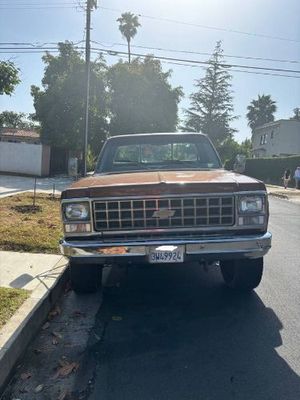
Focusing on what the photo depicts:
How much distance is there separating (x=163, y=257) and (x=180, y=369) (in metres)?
1.07

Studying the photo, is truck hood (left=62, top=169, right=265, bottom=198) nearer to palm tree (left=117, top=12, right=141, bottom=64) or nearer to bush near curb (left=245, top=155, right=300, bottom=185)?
bush near curb (left=245, top=155, right=300, bottom=185)

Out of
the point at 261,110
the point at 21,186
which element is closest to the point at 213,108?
the point at 261,110

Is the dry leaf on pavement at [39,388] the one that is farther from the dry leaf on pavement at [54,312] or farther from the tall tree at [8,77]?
the tall tree at [8,77]

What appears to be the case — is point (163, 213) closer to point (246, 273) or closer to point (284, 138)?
point (246, 273)

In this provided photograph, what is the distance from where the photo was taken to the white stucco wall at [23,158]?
25328 millimetres

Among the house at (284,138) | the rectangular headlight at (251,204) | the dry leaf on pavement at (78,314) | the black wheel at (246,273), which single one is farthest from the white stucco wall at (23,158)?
the house at (284,138)

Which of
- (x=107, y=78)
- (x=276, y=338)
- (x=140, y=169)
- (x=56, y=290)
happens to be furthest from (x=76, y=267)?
(x=107, y=78)

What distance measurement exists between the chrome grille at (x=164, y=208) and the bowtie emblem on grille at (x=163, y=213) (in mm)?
19

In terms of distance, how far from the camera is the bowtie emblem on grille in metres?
4.23

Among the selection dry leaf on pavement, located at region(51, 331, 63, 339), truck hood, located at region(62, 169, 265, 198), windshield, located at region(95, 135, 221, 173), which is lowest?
dry leaf on pavement, located at region(51, 331, 63, 339)

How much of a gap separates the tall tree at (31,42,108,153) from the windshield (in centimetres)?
2292

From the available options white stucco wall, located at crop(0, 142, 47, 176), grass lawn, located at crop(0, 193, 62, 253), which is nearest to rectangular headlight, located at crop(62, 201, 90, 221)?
grass lawn, located at crop(0, 193, 62, 253)

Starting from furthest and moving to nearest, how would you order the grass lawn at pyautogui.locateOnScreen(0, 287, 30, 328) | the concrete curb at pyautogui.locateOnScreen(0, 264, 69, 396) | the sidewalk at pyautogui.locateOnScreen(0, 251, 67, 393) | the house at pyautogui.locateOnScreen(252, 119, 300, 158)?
1. the house at pyautogui.locateOnScreen(252, 119, 300, 158)
2. the grass lawn at pyautogui.locateOnScreen(0, 287, 30, 328)
3. the sidewalk at pyautogui.locateOnScreen(0, 251, 67, 393)
4. the concrete curb at pyautogui.locateOnScreen(0, 264, 69, 396)

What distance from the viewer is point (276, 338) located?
4.01 m
